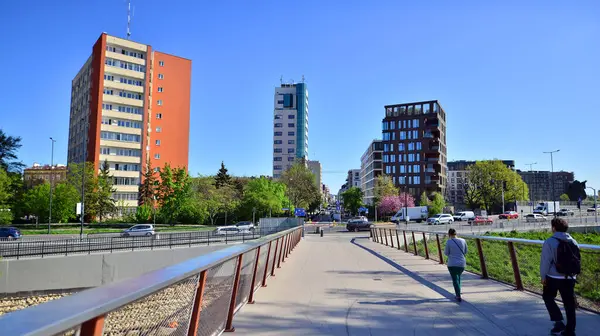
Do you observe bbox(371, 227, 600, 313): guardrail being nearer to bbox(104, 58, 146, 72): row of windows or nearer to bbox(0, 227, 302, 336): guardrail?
bbox(0, 227, 302, 336): guardrail

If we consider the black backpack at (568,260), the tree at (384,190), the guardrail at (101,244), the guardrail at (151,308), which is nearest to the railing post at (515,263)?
the black backpack at (568,260)

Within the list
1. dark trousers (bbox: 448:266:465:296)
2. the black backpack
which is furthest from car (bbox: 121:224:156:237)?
the black backpack

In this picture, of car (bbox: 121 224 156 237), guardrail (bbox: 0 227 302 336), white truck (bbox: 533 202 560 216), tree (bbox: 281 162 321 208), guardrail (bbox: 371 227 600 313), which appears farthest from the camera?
white truck (bbox: 533 202 560 216)

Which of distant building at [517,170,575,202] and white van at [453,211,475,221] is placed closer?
white van at [453,211,475,221]

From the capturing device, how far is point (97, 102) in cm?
6800

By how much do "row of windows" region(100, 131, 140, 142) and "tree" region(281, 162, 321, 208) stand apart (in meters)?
28.1

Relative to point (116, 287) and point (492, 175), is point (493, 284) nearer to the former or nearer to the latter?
point (116, 287)

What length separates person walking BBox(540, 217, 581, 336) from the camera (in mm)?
5422

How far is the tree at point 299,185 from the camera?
77.1m

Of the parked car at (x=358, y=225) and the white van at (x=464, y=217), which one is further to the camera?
the white van at (x=464, y=217)

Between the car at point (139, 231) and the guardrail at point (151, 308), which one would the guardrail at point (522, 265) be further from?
the car at point (139, 231)

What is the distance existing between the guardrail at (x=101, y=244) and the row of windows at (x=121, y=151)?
138 feet

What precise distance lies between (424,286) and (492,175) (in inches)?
3274

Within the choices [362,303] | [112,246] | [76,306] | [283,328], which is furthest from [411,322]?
[112,246]
